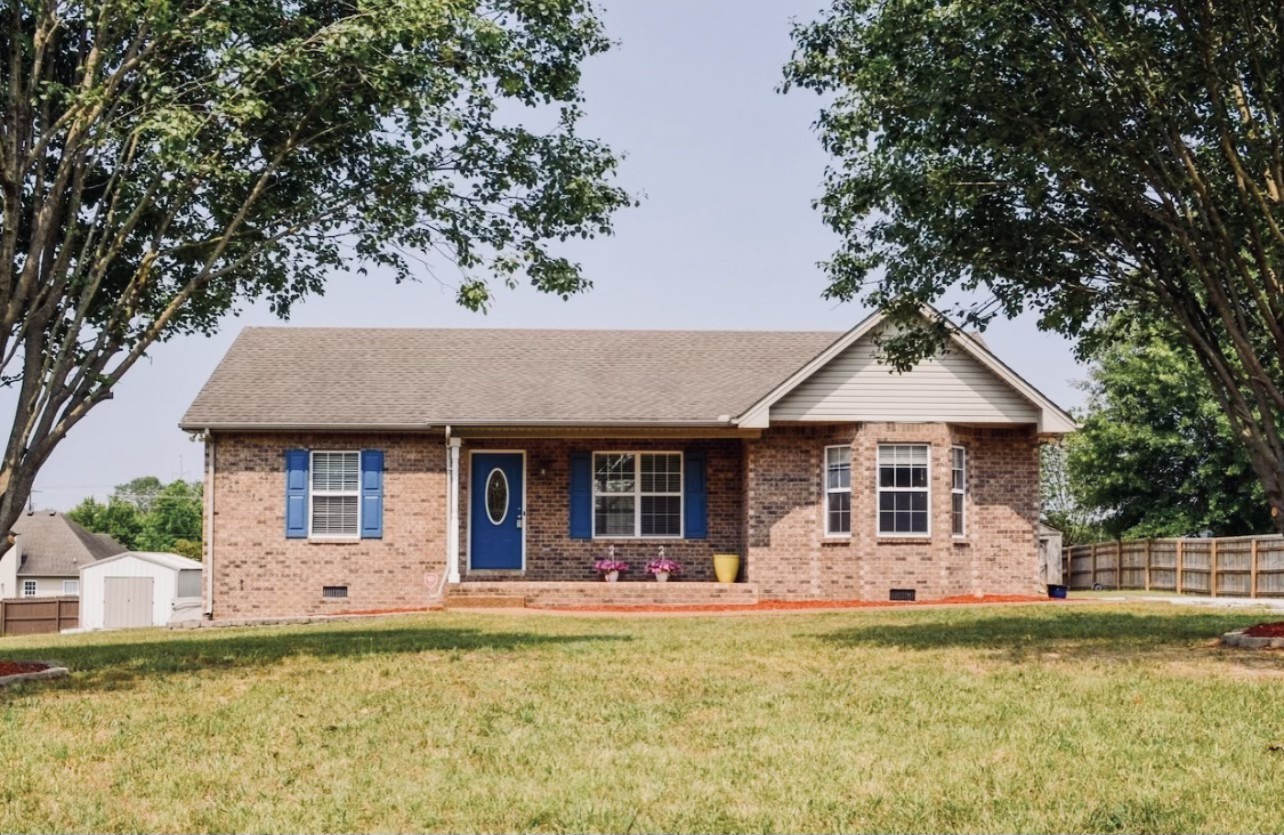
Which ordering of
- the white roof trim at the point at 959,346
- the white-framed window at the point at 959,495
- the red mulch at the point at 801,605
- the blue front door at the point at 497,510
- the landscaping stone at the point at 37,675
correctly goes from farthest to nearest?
1. the blue front door at the point at 497,510
2. the white-framed window at the point at 959,495
3. the white roof trim at the point at 959,346
4. the red mulch at the point at 801,605
5. the landscaping stone at the point at 37,675

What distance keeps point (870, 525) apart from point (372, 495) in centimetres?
865

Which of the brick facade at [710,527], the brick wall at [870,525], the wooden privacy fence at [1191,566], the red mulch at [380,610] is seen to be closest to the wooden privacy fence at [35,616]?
the brick facade at [710,527]

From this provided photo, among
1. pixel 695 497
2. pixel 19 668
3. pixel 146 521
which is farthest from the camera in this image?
pixel 146 521

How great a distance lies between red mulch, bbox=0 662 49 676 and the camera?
12.4 meters

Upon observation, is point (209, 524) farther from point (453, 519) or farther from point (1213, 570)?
point (1213, 570)

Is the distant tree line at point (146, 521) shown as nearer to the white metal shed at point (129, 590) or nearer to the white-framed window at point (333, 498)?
the white metal shed at point (129, 590)

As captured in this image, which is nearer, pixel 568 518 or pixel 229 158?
pixel 229 158

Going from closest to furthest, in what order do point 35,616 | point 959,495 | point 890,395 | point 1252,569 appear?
point 890,395 → point 959,495 → point 1252,569 → point 35,616

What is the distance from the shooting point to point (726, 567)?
23.7 meters

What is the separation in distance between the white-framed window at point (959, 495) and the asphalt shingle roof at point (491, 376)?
11.9 ft

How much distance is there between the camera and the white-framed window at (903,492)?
23172 mm

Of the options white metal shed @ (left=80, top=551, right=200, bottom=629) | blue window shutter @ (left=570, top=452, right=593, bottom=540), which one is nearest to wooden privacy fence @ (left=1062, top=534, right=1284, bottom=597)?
blue window shutter @ (left=570, top=452, right=593, bottom=540)

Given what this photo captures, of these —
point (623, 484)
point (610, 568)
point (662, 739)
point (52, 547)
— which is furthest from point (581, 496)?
point (52, 547)

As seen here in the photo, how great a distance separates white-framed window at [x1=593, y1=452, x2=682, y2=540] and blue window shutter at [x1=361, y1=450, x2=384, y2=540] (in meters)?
3.77
